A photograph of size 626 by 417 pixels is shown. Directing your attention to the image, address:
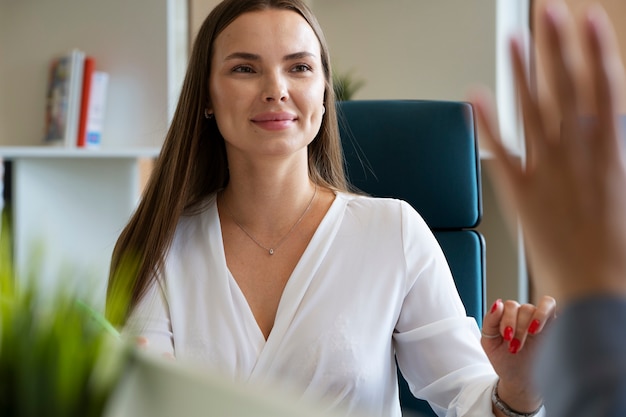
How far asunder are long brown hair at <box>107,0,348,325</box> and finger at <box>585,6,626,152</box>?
1234mm

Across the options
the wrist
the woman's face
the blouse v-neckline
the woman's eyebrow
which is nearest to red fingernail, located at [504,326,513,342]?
the wrist

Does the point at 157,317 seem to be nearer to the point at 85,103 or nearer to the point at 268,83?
the point at 268,83

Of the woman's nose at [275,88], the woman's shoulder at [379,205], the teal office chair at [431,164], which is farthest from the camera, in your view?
the teal office chair at [431,164]

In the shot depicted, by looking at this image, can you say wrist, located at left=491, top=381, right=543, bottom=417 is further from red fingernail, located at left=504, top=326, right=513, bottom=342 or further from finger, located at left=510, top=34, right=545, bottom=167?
finger, located at left=510, top=34, right=545, bottom=167

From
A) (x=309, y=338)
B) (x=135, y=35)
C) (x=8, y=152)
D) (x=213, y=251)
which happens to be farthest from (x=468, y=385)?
(x=135, y=35)

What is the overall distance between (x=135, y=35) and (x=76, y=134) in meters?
0.38

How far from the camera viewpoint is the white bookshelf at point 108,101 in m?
2.72

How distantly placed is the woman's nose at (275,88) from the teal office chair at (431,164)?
28 cm

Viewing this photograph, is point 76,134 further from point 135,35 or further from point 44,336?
point 44,336

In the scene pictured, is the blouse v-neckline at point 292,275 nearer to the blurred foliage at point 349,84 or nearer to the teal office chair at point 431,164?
the teal office chair at point 431,164

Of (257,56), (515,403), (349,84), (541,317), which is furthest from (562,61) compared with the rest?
(349,84)

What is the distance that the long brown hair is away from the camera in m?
1.66

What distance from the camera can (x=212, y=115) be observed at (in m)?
1.76

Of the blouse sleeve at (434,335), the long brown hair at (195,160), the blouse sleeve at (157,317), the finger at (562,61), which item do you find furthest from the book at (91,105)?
the finger at (562,61)
